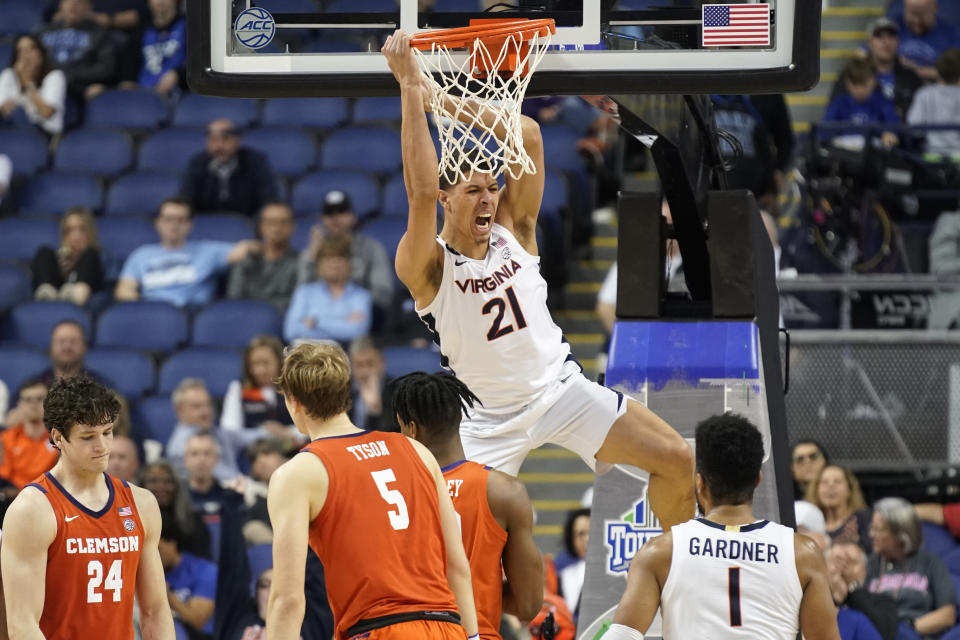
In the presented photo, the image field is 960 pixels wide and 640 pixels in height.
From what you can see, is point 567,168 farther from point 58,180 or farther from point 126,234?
point 58,180

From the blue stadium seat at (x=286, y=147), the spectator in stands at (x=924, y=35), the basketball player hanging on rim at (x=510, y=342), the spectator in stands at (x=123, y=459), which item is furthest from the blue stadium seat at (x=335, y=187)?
the basketball player hanging on rim at (x=510, y=342)

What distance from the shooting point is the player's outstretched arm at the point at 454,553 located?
478 cm

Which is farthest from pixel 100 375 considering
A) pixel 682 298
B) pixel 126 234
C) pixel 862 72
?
pixel 862 72

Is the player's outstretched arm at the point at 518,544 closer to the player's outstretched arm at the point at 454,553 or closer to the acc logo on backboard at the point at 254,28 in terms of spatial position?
the player's outstretched arm at the point at 454,553

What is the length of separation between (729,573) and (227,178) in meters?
7.98

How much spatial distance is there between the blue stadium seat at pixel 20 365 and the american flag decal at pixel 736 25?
6.48 m

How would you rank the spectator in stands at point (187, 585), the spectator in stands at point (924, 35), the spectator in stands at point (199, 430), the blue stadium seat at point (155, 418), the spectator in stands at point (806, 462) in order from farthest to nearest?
the spectator in stands at point (924, 35) < the blue stadium seat at point (155, 418) < the spectator in stands at point (199, 430) < the spectator in stands at point (806, 462) < the spectator in stands at point (187, 585)

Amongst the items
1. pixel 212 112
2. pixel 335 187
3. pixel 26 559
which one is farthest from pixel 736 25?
pixel 212 112

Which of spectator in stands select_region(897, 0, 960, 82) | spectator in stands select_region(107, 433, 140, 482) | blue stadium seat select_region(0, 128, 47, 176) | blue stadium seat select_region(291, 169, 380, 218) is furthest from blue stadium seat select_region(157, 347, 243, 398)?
spectator in stands select_region(897, 0, 960, 82)

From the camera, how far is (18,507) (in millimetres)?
4953

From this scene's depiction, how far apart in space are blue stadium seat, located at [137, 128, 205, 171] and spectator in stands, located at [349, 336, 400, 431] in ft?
11.7

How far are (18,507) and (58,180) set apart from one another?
804cm

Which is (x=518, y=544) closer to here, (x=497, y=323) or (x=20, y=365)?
(x=497, y=323)

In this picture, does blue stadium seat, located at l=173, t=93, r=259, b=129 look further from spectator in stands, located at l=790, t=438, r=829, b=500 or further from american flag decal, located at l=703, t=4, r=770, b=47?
american flag decal, located at l=703, t=4, r=770, b=47
